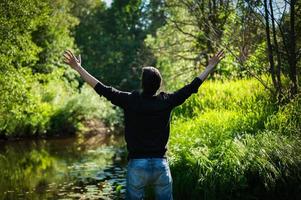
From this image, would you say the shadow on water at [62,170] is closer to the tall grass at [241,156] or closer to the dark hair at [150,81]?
the tall grass at [241,156]

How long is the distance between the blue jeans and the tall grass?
306cm

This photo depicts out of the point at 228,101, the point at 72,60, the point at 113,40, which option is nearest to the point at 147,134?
the point at 72,60

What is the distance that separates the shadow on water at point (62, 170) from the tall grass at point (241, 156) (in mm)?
2848

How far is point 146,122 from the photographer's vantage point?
520cm

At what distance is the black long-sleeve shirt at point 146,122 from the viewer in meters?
5.18

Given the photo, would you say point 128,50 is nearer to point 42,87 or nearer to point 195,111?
point 42,87

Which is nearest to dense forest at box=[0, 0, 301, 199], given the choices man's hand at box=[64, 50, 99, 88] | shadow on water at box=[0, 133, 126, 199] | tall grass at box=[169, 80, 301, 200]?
tall grass at box=[169, 80, 301, 200]

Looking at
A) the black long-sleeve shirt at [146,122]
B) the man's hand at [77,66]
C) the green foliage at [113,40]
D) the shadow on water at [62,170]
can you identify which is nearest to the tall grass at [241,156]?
the shadow on water at [62,170]

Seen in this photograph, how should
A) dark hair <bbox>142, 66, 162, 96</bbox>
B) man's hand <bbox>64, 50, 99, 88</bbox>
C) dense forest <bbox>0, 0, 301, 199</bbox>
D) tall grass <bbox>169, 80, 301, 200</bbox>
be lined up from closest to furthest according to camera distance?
dark hair <bbox>142, 66, 162, 96</bbox> < man's hand <bbox>64, 50, 99, 88</bbox> < tall grass <bbox>169, 80, 301, 200</bbox> < dense forest <bbox>0, 0, 301, 199</bbox>

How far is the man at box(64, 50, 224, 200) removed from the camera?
5164 mm

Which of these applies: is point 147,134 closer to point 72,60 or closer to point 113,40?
point 72,60

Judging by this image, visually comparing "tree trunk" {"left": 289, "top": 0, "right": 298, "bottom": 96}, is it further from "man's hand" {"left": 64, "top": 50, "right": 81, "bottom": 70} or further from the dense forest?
"man's hand" {"left": 64, "top": 50, "right": 81, "bottom": 70}

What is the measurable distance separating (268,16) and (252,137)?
3492 mm

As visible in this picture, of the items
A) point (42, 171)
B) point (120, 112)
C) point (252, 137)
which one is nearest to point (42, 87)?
point (120, 112)
